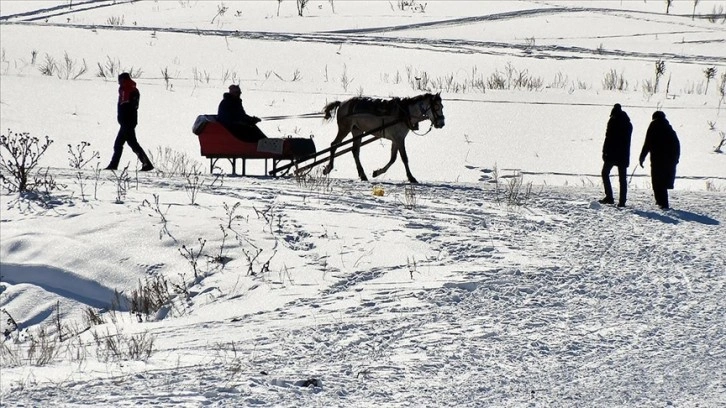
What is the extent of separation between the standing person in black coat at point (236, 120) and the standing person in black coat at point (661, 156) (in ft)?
18.2

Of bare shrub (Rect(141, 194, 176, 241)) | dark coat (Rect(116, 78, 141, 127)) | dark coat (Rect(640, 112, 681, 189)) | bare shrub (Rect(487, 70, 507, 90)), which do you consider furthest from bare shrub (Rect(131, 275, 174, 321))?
bare shrub (Rect(487, 70, 507, 90))

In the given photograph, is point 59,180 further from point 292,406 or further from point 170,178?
point 292,406

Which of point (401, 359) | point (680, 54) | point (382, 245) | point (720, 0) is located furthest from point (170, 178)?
point (720, 0)

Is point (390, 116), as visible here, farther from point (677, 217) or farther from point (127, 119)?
point (677, 217)

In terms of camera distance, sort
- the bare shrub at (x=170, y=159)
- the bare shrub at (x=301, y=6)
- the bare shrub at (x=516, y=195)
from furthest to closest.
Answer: the bare shrub at (x=301, y=6), the bare shrub at (x=170, y=159), the bare shrub at (x=516, y=195)

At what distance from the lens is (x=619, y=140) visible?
1597cm

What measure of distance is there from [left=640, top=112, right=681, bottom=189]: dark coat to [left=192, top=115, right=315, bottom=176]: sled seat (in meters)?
4.90

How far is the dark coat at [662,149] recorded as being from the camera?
1576 centimetres

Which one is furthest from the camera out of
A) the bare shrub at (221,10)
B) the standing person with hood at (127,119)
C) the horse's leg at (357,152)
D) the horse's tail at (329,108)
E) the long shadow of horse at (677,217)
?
the bare shrub at (221,10)

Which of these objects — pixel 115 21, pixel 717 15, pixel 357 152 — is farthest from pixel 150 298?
pixel 717 15

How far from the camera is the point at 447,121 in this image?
2512 cm

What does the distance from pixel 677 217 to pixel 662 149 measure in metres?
1.32

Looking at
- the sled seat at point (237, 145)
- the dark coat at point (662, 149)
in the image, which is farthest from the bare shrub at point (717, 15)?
the sled seat at point (237, 145)

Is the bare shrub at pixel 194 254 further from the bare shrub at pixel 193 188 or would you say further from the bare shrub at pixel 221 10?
the bare shrub at pixel 221 10
